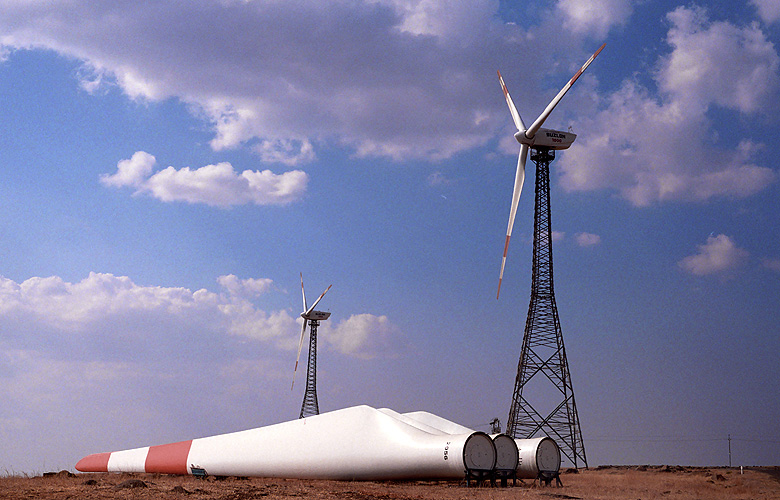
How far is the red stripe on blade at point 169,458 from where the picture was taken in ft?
157

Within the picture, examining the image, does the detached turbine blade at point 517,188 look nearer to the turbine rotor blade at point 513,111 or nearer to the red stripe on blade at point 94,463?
the turbine rotor blade at point 513,111

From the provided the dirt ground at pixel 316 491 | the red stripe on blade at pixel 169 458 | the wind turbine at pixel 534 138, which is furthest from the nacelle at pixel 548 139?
the red stripe on blade at pixel 169 458

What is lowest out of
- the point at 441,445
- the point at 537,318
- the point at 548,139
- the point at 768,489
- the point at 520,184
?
the point at 768,489

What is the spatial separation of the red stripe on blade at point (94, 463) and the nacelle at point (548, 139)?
3983cm

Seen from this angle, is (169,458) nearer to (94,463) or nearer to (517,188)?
(94,463)

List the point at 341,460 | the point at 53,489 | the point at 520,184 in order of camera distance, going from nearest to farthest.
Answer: the point at 53,489 → the point at 341,460 → the point at 520,184

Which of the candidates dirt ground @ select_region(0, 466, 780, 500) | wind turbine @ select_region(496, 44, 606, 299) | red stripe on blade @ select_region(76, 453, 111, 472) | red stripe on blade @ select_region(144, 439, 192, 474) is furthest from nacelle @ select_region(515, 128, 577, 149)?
red stripe on blade @ select_region(76, 453, 111, 472)

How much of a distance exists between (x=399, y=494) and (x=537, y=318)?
2789cm

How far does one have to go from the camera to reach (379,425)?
143 feet

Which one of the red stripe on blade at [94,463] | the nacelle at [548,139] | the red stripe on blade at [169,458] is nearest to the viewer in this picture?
the red stripe on blade at [169,458]

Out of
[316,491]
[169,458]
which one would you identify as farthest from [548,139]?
[169,458]

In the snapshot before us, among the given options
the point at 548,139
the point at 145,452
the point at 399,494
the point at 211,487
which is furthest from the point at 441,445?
the point at 548,139

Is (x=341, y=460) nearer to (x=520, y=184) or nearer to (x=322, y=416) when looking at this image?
(x=322, y=416)

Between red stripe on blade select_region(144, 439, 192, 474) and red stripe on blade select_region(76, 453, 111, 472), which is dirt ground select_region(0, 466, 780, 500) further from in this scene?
red stripe on blade select_region(76, 453, 111, 472)
